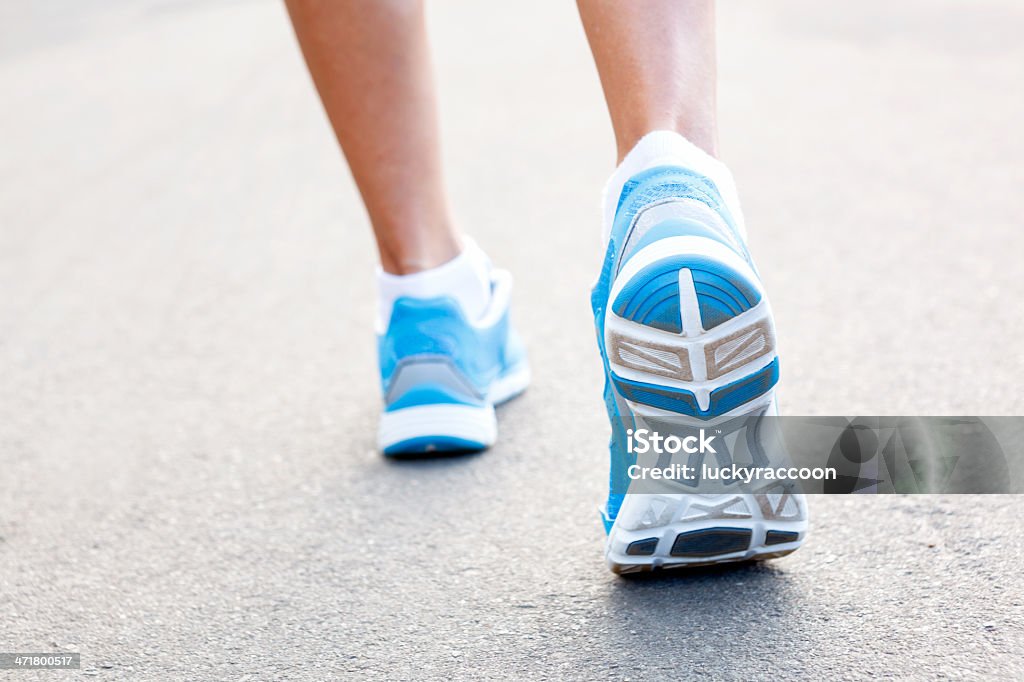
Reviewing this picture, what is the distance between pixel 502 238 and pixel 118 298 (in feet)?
2.82

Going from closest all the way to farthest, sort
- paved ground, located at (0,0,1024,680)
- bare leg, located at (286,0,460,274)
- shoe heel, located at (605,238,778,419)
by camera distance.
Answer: shoe heel, located at (605,238,778,419)
paved ground, located at (0,0,1024,680)
bare leg, located at (286,0,460,274)

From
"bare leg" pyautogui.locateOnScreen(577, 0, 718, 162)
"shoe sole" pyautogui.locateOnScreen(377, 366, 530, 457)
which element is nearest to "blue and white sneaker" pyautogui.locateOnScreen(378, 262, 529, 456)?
"shoe sole" pyautogui.locateOnScreen(377, 366, 530, 457)

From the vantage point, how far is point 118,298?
2588 mm

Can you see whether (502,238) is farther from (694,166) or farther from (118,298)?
(694,166)

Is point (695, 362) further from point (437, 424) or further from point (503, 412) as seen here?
point (503, 412)

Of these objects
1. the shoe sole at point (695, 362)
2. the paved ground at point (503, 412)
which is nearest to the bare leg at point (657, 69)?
the shoe sole at point (695, 362)

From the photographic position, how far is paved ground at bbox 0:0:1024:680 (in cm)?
115

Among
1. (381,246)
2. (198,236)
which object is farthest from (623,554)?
(198,236)

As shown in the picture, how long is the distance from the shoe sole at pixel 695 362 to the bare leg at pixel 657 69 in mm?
178

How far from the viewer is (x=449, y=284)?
5.45ft

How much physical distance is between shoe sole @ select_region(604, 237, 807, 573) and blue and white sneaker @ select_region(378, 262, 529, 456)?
0.49 meters

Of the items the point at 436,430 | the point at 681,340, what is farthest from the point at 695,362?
the point at 436,430

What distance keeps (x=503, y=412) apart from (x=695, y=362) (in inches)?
29.3

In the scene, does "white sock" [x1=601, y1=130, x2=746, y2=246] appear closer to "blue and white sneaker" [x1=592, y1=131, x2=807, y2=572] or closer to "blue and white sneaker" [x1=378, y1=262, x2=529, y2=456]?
"blue and white sneaker" [x1=592, y1=131, x2=807, y2=572]
